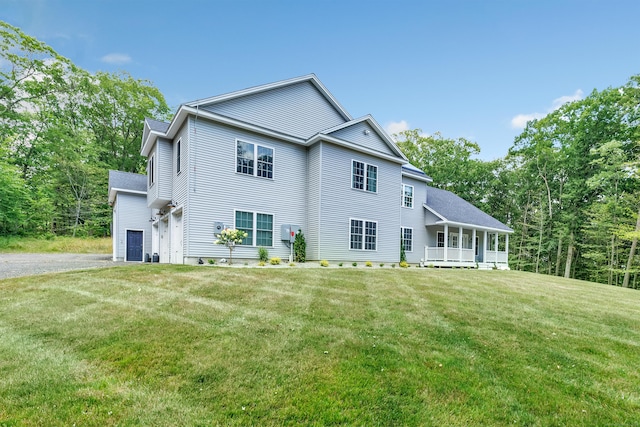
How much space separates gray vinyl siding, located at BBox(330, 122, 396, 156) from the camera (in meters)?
13.8

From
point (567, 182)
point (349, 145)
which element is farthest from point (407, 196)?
point (567, 182)

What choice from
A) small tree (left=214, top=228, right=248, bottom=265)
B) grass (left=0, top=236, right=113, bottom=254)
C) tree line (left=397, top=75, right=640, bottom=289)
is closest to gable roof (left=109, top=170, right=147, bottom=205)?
grass (left=0, top=236, right=113, bottom=254)

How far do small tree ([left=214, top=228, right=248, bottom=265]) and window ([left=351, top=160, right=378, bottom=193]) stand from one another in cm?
603

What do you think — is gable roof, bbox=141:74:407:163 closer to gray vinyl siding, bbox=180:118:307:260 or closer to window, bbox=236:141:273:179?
gray vinyl siding, bbox=180:118:307:260

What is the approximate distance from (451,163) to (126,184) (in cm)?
3117

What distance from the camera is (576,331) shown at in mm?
4945

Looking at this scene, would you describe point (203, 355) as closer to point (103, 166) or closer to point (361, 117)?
point (361, 117)

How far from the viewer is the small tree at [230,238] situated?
34.6ft

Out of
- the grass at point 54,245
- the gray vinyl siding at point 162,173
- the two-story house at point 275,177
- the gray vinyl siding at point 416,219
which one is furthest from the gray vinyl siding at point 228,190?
the grass at point 54,245

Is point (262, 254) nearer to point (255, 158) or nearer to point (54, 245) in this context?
point (255, 158)

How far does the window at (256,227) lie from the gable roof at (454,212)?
11.3 meters

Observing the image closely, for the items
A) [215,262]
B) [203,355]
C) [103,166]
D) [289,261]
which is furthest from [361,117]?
[103,166]

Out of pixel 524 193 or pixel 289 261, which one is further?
pixel 524 193

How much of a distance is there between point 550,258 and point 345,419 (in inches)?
1356
